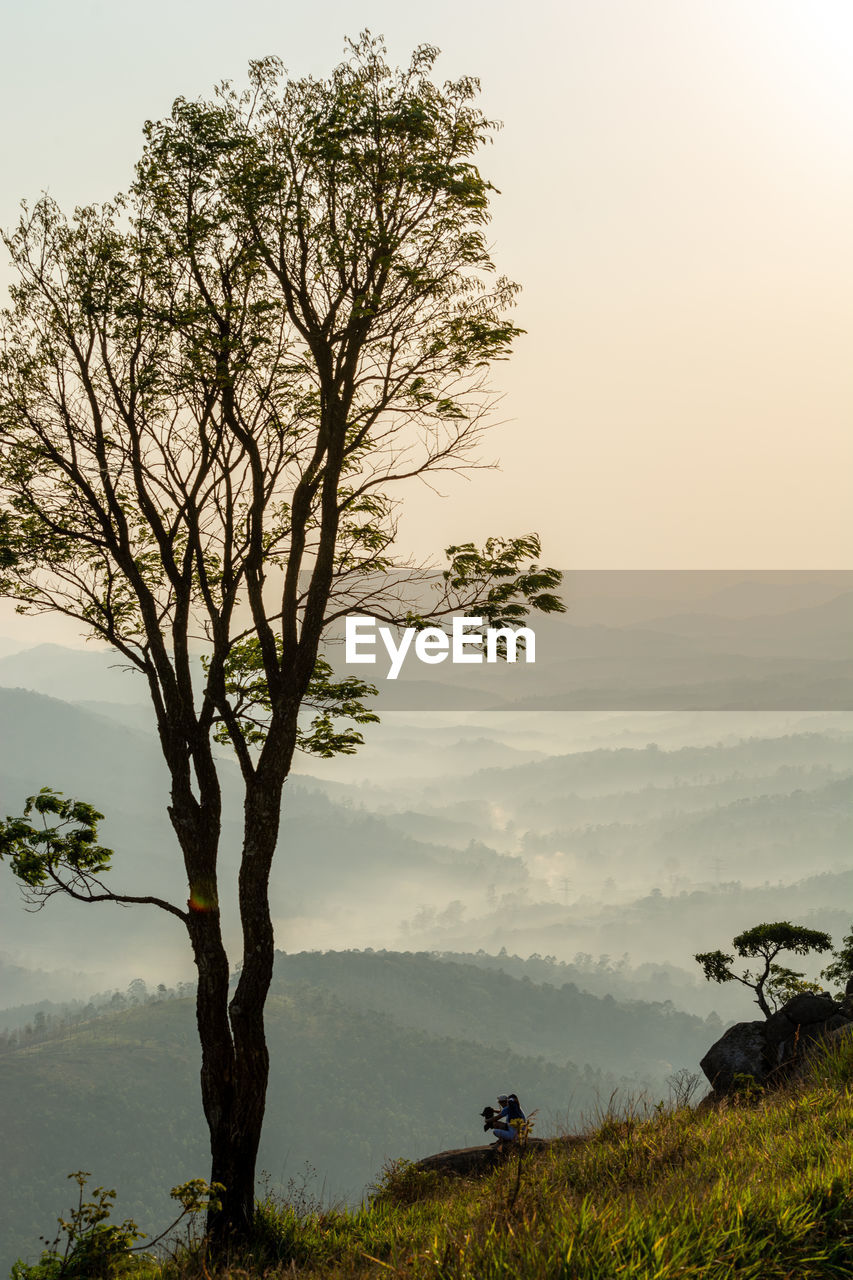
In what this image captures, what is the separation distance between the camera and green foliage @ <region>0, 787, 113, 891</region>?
33.0 feet

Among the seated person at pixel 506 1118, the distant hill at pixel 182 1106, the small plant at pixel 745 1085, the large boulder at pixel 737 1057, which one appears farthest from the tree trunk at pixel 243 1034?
the distant hill at pixel 182 1106

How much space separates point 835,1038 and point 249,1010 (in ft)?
22.8

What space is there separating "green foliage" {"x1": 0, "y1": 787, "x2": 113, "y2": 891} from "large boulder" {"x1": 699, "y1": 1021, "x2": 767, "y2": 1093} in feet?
36.5

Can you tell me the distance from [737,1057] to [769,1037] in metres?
0.78

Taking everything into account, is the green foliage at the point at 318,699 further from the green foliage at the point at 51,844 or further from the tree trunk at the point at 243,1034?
the green foliage at the point at 51,844

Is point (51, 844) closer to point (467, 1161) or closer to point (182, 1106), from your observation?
point (467, 1161)

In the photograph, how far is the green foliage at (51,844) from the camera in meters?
10.1

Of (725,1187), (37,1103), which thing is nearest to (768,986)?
(725,1187)

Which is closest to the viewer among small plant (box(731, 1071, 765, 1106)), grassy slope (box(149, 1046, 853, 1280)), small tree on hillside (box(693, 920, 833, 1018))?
grassy slope (box(149, 1046, 853, 1280))

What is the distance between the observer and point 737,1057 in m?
15.9

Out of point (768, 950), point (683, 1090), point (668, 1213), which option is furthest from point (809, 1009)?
point (668, 1213)

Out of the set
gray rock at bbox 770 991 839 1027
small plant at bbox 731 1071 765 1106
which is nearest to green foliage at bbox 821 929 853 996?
gray rock at bbox 770 991 839 1027

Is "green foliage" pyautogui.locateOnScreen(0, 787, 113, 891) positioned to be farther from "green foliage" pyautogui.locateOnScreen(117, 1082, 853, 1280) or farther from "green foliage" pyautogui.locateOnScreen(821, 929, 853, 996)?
"green foliage" pyautogui.locateOnScreen(821, 929, 853, 996)

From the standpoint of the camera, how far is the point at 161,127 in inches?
456
